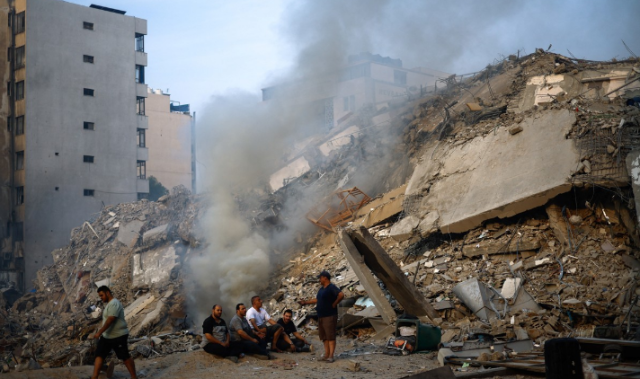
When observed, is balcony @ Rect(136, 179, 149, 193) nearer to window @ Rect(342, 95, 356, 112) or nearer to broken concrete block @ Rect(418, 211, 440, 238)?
window @ Rect(342, 95, 356, 112)

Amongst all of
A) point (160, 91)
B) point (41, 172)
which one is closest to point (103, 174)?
point (41, 172)

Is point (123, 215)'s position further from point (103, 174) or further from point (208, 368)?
point (208, 368)

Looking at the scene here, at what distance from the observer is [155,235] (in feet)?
62.3

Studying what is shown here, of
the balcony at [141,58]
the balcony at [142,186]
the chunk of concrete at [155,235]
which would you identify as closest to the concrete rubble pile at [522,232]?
the chunk of concrete at [155,235]

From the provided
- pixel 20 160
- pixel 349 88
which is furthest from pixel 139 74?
pixel 349 88

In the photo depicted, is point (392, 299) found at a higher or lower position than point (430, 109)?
lower

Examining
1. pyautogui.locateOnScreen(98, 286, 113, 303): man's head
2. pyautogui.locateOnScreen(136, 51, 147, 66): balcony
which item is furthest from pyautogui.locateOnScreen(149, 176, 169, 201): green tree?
pyautogui.locateOnScreen(98, 286, 113, 303): man's head

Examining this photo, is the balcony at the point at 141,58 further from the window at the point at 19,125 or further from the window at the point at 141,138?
the window at the point at 19,125

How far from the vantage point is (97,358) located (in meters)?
6.87

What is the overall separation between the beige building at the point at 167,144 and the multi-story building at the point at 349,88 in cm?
1469

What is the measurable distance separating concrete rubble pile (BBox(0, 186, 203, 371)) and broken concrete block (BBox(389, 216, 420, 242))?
4.91 metres

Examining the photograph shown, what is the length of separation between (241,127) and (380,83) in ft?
60.1

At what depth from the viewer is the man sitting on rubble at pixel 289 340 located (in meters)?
9.21

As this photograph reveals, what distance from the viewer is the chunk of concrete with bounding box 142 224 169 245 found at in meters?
Answer: 18.8
